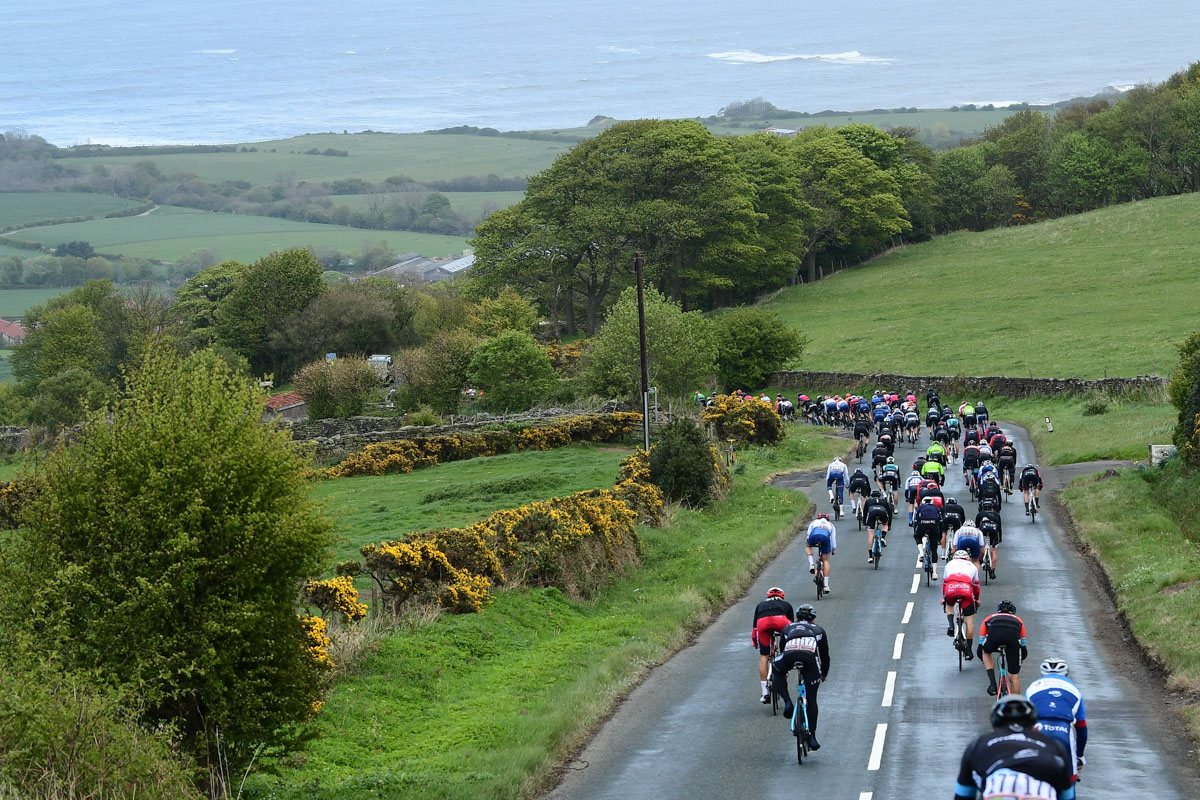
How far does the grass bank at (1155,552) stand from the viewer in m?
20.3

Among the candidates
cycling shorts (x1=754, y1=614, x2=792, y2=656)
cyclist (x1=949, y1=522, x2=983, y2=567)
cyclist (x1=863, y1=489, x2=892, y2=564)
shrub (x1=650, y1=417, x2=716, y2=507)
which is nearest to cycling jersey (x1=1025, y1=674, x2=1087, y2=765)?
cycling shorts (x1=754, y1=614, x2=792, y2=656)

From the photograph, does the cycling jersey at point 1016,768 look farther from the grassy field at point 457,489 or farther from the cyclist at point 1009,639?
the grassy field at point 457,489

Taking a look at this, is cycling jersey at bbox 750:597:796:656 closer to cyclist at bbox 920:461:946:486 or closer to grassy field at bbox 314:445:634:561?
grassy field at bbox 314:445:634:561

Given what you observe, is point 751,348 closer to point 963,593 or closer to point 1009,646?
point 963,593

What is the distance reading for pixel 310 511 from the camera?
15.2 meters

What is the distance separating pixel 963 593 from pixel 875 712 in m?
3.06

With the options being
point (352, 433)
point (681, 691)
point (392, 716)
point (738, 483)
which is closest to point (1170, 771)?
point (681, 691)

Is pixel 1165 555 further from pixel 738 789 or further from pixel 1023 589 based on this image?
pixel 738 789

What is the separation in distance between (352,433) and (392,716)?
4091cm

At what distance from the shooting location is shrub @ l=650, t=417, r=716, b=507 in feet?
122

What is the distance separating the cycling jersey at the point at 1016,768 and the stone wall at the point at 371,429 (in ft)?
146

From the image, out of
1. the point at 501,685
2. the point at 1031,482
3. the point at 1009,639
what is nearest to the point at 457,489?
the point at 1031,482

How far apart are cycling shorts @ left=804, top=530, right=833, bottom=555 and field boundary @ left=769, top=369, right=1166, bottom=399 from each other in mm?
36595

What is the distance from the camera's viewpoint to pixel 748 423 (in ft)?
172
